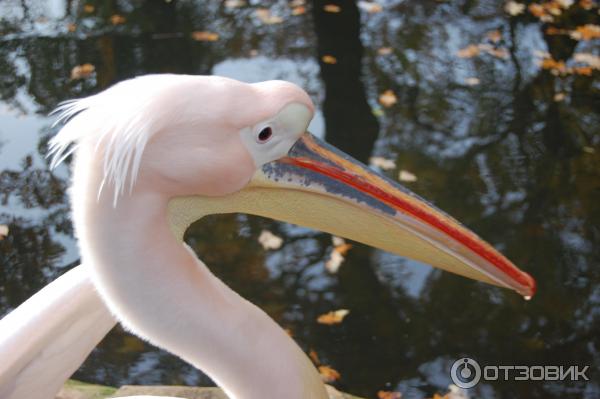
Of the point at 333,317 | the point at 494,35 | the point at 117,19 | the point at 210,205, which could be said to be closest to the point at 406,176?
the point at 333,317

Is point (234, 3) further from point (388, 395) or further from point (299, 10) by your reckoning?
point (388, 395)

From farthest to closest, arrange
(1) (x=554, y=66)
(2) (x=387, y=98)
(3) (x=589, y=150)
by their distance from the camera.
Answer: (1) (x=554, y=66)
(2) (x=387, y=98)
(3) (x=589, y=150)

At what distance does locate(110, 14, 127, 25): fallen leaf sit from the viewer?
18.9ft

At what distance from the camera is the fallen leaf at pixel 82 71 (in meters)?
→ 5.12

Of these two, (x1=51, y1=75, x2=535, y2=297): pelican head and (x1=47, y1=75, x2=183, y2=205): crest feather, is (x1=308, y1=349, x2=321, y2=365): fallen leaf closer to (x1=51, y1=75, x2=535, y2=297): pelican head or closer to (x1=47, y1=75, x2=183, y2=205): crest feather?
(x1=51, y1=75, x2=535, y2=297): pelican head

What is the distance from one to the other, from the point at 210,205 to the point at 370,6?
15.0 ft

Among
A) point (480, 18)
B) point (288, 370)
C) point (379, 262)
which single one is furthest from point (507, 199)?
point (288, 370)

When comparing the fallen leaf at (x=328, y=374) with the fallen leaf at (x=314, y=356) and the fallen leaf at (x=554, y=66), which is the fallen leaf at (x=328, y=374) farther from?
the fallen leaf at (x=554, y=66)

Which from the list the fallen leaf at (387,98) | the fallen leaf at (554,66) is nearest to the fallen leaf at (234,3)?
the fallen leaf at (387,98)

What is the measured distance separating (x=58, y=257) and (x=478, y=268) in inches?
105

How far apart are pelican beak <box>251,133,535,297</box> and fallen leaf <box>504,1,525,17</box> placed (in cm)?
440

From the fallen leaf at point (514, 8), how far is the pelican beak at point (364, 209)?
4396 millimetres

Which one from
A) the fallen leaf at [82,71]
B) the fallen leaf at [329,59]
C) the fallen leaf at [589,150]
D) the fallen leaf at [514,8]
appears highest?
the fallen leaf at [82,71]

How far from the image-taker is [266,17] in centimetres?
588
